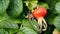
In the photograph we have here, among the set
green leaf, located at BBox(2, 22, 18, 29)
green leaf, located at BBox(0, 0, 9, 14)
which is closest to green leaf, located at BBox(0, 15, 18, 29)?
green leaf, located at BBox(2, 22, 18, 29)

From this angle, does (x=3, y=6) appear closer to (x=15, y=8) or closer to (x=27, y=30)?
(x=15, y=8)

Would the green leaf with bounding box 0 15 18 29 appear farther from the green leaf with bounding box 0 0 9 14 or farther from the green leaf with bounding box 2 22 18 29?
the green leaf with bounding box 0 0 9 14

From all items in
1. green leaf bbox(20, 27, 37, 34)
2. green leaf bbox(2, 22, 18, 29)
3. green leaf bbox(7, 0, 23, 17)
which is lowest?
green leaf bbox(20, 27, 37, 34)

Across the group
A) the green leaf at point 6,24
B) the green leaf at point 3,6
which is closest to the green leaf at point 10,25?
the green leaf at point 6,24

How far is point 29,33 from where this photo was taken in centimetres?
134

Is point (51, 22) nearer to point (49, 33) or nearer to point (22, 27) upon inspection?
point (49, 33)

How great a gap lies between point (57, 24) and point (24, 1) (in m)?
0.31

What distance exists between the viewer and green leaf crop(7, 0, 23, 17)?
135cm

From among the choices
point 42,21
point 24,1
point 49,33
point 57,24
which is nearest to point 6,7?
point 24,1

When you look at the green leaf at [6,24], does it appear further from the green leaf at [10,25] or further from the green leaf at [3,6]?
the green leaf at [3,6]

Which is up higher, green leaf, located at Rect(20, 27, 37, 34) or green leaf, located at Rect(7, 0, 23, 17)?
green leaf, located at Rect(7, 0, 23, 17)

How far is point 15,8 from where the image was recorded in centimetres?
136

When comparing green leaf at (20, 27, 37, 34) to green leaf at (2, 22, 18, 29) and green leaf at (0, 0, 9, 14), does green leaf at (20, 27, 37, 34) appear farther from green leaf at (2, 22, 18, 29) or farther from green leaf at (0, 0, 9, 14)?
green leaf at (0, 0, 9, 14)

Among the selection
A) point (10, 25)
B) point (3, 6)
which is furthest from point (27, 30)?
point (3, 6)
